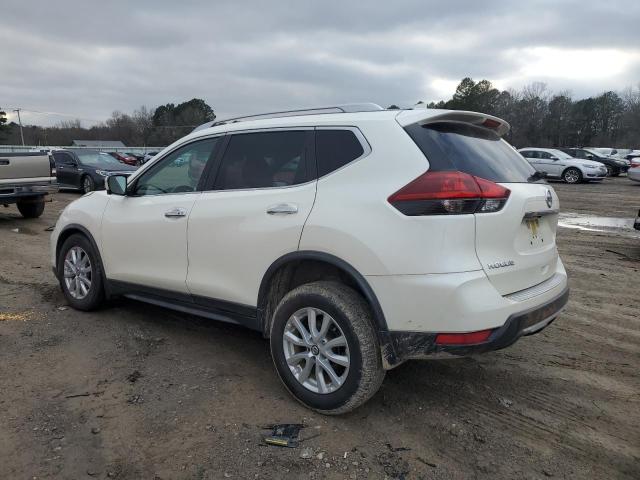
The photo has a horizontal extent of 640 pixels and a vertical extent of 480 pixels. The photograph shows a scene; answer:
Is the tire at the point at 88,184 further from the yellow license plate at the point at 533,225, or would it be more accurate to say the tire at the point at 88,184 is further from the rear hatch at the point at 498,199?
the yellow license plate at the point at 533,225

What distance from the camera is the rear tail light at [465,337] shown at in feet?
9.18

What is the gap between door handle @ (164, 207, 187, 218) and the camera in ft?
13.1

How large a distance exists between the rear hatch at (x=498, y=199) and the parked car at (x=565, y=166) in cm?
2177

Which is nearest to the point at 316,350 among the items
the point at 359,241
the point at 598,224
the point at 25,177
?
the point at 359,241

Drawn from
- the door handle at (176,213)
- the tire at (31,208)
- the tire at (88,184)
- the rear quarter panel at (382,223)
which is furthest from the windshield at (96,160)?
the rear quarter panel at (382,223)

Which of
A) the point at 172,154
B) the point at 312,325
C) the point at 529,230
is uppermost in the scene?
the point at 172,154

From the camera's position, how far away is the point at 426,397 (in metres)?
3.50

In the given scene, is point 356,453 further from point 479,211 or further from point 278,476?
point 479,211

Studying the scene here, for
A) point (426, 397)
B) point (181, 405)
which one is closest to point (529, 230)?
point (426, 397)

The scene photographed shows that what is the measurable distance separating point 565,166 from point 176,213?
2416cm

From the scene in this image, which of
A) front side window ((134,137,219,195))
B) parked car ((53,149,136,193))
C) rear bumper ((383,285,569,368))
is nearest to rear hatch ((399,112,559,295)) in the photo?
rear bumper ((383,285,569,368))

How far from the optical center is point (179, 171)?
4332 mm

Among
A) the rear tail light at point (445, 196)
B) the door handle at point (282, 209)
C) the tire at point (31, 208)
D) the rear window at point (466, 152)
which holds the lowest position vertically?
the tire at point (31, 208)

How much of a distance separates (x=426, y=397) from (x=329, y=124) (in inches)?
75.1
